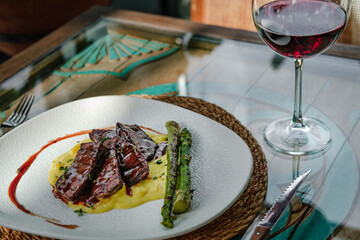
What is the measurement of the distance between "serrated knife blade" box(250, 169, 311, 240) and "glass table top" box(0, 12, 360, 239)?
0.03 meters

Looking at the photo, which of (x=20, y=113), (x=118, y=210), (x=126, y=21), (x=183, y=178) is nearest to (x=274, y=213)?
(x=183, y=178)

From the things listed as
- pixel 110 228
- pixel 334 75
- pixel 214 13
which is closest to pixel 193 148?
pixel 110 228

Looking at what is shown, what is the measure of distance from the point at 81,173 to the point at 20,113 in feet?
1.49

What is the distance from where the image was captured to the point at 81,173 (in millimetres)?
1000

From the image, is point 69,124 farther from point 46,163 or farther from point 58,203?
point 58,203

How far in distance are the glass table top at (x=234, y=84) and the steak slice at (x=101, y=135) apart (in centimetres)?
29

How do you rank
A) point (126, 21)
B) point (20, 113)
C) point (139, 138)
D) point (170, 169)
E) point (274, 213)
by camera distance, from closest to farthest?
point (274, 213) → point (170, 169) → point (139, 138) → point (20, 113) → point (126, 21)

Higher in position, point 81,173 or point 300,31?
point 300,31

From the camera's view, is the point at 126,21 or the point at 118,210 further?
the point at 126,21

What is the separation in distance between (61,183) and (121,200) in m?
0.14

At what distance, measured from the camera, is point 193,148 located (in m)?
1.11

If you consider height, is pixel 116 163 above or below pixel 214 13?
above

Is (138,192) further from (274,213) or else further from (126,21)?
(126,21)

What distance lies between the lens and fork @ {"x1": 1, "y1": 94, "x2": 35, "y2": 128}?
1.31 meters
